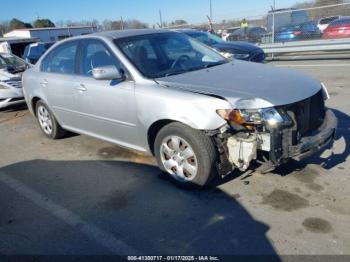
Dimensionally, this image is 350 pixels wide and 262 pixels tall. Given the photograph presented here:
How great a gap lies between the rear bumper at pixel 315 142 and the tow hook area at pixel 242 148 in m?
0.36

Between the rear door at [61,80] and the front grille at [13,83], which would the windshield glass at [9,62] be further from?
the rear door at [61,80]

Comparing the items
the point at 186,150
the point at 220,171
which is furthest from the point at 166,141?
the point at 220,171

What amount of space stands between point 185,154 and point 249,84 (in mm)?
987

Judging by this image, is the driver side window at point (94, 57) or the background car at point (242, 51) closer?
the driver side window at point (94, 57)

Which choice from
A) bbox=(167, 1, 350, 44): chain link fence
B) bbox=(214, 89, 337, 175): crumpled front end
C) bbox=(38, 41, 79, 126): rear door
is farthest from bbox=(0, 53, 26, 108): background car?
bbox=(167, 1, 350, 44): chain link fence

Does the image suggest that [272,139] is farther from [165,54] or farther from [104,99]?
[104,99]

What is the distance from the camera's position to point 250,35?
1684 centimetres

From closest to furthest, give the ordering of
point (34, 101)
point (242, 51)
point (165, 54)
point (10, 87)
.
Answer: point (165, 54)
point (34, 101)
point (10, 87)
point (242, 51)

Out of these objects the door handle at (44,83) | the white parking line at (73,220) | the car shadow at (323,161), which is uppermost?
the door handle at (44,83)

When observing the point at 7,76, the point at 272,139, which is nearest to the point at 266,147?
the point at 272,139

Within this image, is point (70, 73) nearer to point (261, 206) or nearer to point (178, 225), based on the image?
point (178, 225)

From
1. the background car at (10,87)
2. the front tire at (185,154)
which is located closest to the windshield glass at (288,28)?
the background car at (10,87)

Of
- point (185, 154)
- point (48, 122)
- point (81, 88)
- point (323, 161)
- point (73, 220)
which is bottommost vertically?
point (73, 220)

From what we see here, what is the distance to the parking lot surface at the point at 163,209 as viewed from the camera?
3.02 metres
